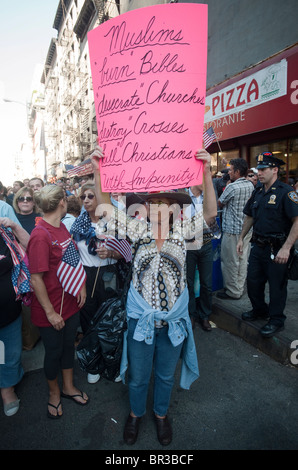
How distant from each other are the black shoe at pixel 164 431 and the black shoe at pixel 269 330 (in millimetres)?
1561

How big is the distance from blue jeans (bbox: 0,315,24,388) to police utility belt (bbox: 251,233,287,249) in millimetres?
2855

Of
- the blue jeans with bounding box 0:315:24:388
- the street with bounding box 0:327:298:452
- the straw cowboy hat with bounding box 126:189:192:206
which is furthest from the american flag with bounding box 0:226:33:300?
the straw cowboy hat with bounding box 126:189:192:206

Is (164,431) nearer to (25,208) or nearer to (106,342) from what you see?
(106,342)

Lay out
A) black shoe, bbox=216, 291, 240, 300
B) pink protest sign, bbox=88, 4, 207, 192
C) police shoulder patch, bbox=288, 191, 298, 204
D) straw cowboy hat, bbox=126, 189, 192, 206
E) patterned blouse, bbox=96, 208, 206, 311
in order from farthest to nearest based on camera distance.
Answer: black shoe, bbox=216, 291, 240, 300
police shoulder patch, bbox=288, 191, 298, 204
patterned blouse, bbox=96, 208, 206, 311
straw cowboy hat, bbox=126, 189, 192, 206
pink protest sign, bbox=88, 4, 207, 192

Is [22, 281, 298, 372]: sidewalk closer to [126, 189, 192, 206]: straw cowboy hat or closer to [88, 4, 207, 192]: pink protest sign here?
[126, 189, 192, 206]: straw cowboy hat

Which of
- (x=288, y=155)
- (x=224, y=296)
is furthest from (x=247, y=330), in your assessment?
(x=288, y=155)

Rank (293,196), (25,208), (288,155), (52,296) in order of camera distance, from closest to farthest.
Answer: (52,296) < (293,196) < (25,208) < (288,155)

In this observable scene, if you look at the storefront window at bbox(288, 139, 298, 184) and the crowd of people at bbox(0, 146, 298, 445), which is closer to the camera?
the crowd of people at bbox(0, 146, 298, 445)

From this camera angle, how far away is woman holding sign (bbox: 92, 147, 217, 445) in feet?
6.84

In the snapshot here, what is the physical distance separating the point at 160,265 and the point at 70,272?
877mm

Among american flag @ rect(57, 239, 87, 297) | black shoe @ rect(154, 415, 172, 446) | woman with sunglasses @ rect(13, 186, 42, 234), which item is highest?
woman with sunglasses @ rect(13, 186, 42, 234)

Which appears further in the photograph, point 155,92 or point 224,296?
point 224,296

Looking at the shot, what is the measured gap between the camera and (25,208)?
3.90 metres

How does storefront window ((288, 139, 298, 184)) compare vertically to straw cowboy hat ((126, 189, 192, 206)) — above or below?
above
